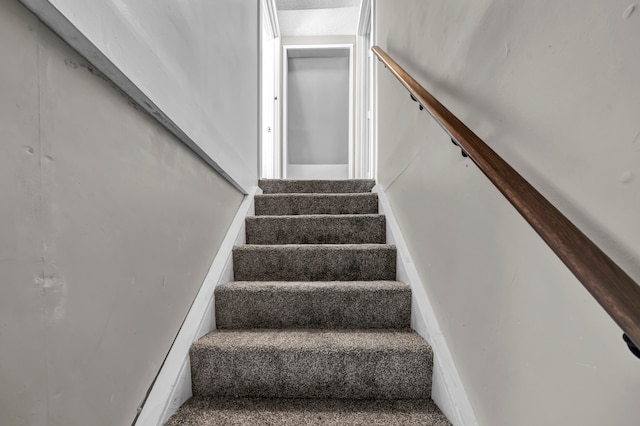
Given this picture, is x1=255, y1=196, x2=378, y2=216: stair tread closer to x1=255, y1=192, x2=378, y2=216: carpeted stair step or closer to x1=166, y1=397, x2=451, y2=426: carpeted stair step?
x1=255, y1=192, x2=378, y2=216: carpeted stair step

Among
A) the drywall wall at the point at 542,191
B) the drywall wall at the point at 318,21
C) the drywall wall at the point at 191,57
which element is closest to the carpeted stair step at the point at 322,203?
the drywall wall at the point at 191,57

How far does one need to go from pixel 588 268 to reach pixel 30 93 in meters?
0.89

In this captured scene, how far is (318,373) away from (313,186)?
4.82 feet

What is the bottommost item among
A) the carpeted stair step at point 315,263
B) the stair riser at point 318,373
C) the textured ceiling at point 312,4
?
the stair riser at point 318,373

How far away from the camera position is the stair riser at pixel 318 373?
1020 millimetres

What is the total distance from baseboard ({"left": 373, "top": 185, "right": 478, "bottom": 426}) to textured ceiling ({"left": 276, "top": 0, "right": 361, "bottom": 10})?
3.42 m

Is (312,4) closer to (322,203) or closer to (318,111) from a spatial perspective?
(318,111)

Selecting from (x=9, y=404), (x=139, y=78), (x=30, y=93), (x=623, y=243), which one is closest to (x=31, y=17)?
(x=30, y=93)

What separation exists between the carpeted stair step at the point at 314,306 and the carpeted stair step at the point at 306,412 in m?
0.30

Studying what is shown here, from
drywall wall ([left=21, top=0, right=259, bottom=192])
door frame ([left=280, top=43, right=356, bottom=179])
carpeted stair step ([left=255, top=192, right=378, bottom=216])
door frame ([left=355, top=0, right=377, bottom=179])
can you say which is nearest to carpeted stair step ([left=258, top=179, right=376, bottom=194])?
drywall wall ([left=21, top=0, right=259, bottom=192])

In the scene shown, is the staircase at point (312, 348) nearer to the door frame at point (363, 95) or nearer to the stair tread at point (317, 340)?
the stair tread at point (317, 340)

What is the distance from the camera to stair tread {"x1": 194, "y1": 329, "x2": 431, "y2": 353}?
40.8 inches

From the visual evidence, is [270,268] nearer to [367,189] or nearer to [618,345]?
[367,189]

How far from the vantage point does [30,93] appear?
55 centimetres
